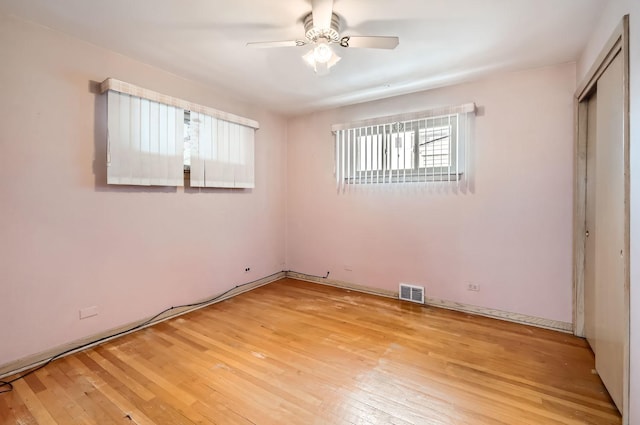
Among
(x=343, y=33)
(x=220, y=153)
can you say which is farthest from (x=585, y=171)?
(x=220, y=153)

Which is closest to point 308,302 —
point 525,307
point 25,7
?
point 525,307

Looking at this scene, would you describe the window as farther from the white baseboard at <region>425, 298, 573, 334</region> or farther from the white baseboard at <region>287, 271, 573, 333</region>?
the white baseboard at <region>425, 298, 573, 334</region>

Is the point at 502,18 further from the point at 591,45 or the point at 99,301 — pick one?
the point at 99,301

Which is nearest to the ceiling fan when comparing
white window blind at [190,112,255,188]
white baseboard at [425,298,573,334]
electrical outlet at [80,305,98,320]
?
white window blind at [190,112,255,188]

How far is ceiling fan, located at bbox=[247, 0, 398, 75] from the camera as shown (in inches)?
72.4

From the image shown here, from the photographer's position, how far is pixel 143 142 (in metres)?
2.69

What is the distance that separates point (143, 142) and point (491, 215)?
3.58m

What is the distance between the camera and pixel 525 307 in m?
2.87

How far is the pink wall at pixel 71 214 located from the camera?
204 cm

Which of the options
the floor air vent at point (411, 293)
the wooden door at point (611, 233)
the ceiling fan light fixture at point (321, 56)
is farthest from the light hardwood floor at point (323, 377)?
the ceiling fan light fixture at point (321, 56)

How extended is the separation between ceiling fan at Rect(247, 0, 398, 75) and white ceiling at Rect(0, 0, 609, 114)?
0.30ft

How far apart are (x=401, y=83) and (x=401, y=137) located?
0.61m

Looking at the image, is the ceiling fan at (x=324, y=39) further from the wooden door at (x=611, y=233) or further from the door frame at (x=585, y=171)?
the wooden door at (x=611, y=233)

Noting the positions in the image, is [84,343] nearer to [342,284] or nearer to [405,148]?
[342,284]
